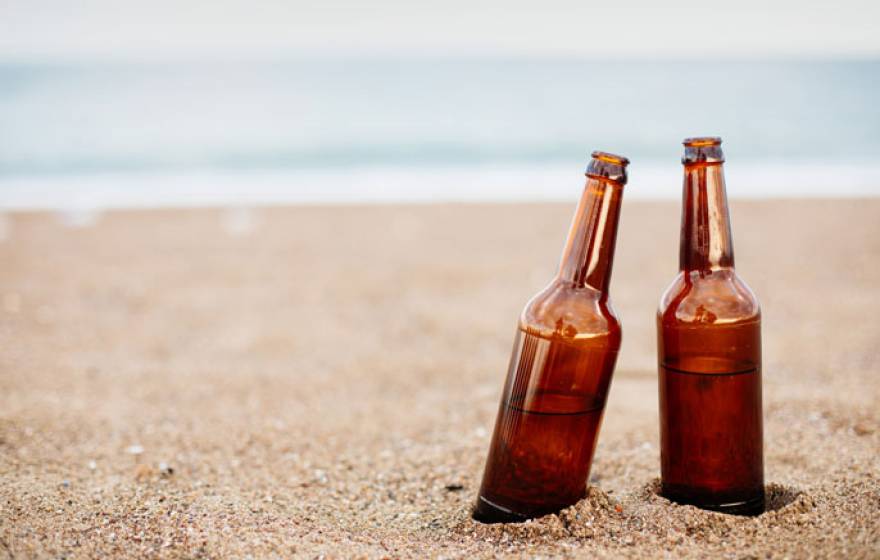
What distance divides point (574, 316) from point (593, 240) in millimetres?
179

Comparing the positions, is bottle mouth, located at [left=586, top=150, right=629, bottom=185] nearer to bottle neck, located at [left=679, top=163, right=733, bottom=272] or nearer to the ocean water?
bottle neck, located at [left=679, top=163, right=733, bottom=272]

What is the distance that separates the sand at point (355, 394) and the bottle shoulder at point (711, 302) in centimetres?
49

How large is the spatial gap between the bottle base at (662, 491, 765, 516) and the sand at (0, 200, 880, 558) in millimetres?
29

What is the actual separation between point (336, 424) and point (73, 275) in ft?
13.0

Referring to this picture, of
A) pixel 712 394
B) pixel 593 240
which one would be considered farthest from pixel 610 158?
pixel 712 394

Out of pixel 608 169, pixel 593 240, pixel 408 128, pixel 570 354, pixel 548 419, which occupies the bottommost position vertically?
pixel 548 419

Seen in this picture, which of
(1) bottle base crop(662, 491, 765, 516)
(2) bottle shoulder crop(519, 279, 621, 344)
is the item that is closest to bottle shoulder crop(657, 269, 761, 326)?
(2) bottle shoulder crop(519, 279, 621, 344)

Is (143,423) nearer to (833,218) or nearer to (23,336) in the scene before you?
(23,336)

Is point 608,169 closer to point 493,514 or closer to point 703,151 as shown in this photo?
point 703,151

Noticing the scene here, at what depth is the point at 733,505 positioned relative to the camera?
1840 millimetres

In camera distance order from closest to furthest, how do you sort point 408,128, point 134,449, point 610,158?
point 610,158
point 134,449
point 408,128

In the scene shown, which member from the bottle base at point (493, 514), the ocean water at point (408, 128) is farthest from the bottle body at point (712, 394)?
the ocean water at point (408, 128)

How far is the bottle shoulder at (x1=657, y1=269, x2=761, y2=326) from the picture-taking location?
5.57 ft

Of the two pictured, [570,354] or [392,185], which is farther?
[392,185]
